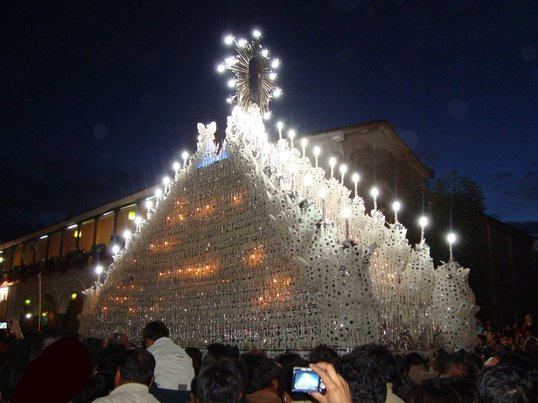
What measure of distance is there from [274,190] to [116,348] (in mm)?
5322

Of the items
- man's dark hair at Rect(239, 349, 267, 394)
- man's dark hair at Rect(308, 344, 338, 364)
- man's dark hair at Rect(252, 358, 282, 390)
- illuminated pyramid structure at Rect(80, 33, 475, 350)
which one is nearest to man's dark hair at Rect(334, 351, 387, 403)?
man's dark hair at Rect(252, 358, 282, 390)

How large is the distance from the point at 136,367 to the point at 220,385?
849 mm

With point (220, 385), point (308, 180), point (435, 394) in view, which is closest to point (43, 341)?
point (220, 385)

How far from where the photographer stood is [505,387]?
283 centimetres

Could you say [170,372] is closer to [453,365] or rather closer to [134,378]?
[134,378]

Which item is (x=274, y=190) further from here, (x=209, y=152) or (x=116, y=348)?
(x=116, y=348)

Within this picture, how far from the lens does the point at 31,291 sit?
33062 millimetres

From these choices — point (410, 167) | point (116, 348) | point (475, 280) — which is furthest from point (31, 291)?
point (116, 348)

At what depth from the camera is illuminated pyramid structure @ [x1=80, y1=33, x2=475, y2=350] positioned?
945 centimetres

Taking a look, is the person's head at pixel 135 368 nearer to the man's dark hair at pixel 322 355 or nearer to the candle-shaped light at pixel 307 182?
the man's dark hair at pixel 322 355

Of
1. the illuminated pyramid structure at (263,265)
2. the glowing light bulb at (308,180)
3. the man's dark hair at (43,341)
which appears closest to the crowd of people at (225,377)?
the man's dark hair at (43,341)

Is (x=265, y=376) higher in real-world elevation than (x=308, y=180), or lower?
lower

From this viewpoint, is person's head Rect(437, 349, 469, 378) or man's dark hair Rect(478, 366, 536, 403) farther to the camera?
person's head Rect(437, 349, 469, 378)

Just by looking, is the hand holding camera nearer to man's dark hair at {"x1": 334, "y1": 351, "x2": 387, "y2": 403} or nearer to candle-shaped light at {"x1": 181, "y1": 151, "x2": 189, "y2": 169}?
man's dark hair at {"x1": 334, "y1": 351, "x2": 387, "y2": 403}
